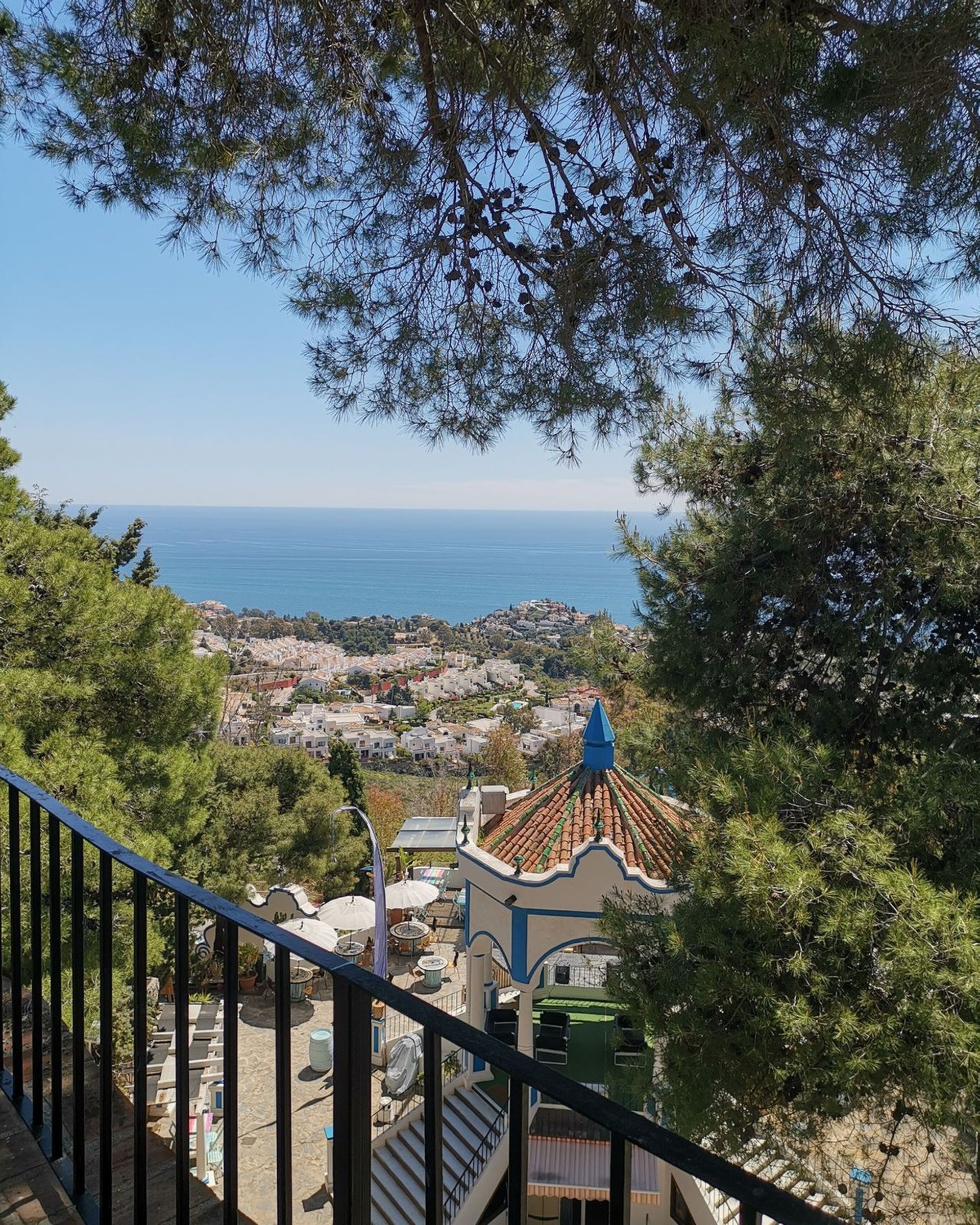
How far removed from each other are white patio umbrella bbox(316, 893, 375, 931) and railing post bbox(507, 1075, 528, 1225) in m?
12.5

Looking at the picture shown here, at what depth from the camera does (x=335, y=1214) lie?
1.11m

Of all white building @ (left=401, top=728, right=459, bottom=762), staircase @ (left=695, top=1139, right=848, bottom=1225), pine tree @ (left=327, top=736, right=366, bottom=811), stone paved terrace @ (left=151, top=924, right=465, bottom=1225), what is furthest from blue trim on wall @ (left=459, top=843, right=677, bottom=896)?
white building @ (left=401, top=728, right=459, bottom=762)

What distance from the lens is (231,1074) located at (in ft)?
3.86

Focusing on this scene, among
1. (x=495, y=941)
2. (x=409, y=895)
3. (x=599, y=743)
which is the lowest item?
(x=409, y=895)

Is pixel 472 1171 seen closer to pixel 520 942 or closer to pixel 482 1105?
pixel 482 1105

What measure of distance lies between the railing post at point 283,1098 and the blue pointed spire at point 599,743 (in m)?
6.06

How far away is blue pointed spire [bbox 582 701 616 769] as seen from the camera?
714 cm

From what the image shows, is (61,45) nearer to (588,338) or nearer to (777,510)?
(588,338)

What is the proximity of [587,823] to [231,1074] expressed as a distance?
5.98 m

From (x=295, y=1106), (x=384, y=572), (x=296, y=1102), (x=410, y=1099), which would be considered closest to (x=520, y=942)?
(x=410, y=1099)

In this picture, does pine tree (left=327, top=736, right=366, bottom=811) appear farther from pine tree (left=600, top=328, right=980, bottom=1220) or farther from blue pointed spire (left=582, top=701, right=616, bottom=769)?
pine tree (left=600, top=328, right=980, bottom=1220)

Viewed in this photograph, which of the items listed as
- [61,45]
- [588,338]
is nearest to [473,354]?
[588,338]

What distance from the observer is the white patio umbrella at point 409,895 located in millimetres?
14008

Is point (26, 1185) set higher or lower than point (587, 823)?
higher
